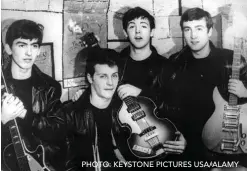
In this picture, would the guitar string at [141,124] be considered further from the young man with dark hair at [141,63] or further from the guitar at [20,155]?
the guitar at [20,155]

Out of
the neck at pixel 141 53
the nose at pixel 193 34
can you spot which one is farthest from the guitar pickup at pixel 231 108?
the neck at pixel 141 53

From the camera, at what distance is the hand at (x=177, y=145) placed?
7.35 feet

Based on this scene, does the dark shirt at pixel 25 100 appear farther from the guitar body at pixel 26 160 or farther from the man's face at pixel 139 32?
the man's face at pixel 139 32

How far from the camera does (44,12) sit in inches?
91.5

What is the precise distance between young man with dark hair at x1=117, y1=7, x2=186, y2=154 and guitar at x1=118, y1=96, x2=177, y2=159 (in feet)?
0.15

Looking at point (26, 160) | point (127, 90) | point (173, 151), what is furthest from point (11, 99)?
point (173, 151)

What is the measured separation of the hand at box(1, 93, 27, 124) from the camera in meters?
2.26

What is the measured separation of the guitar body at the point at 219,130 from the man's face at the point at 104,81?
28.8 inches

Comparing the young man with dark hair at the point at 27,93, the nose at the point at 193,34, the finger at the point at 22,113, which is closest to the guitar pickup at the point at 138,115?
the young man with dark hair at the point at 27,93

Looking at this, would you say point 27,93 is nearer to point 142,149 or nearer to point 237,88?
point 142,149

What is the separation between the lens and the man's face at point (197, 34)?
2254 millimetres

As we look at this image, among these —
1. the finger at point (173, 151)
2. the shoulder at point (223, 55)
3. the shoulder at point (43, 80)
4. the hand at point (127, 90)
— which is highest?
the shoulder at point (223, 55)

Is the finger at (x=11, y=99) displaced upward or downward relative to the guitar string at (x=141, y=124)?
upward

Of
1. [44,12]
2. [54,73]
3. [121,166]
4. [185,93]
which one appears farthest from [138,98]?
Result: [44,12]
